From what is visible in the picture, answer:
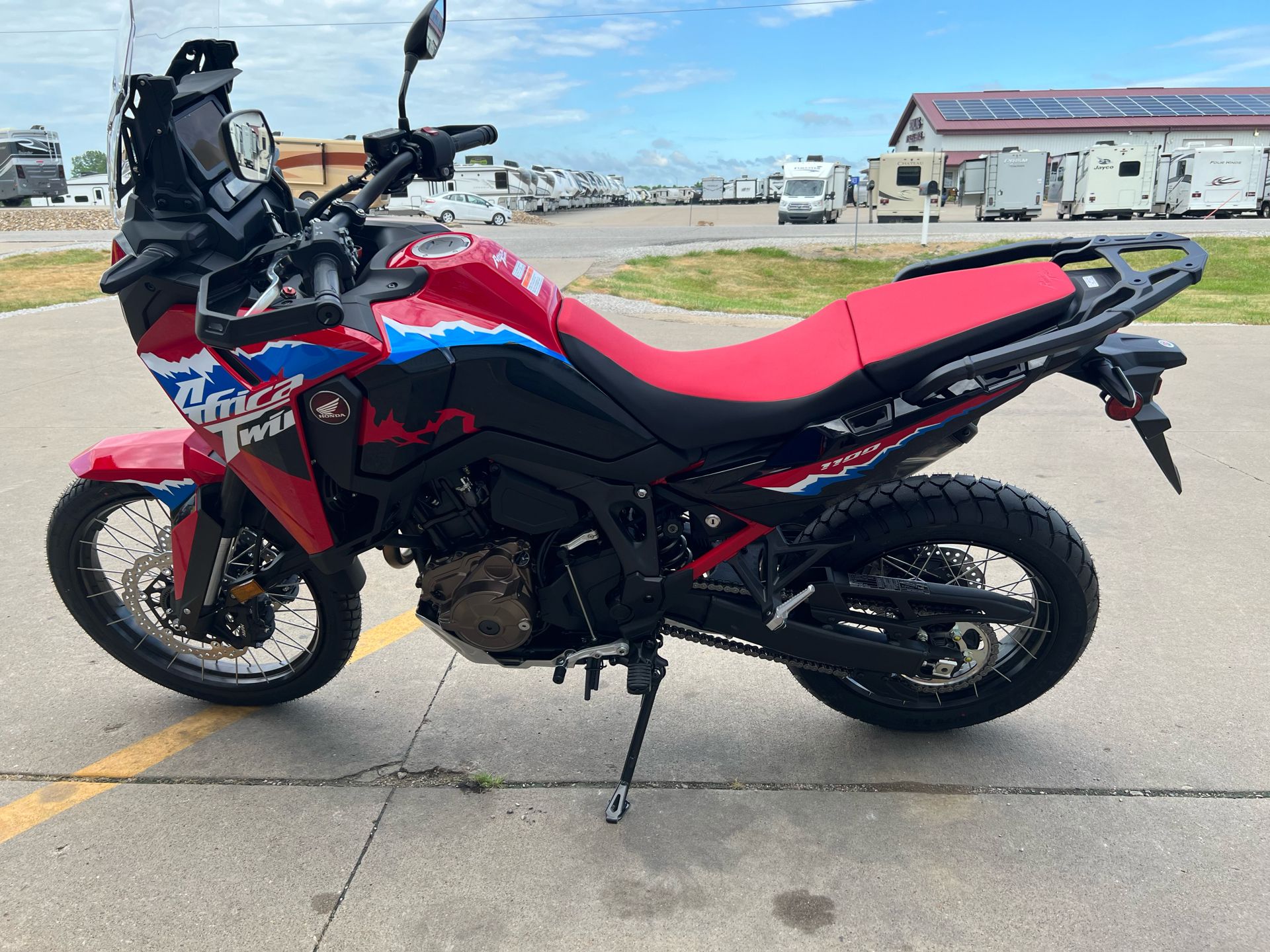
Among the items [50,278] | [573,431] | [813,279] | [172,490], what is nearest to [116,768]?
[172,490]

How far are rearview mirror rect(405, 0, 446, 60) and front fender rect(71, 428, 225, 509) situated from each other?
1220 mm

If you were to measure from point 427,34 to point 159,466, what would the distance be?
143cm

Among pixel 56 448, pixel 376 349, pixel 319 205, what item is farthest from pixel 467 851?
pixel 56 448

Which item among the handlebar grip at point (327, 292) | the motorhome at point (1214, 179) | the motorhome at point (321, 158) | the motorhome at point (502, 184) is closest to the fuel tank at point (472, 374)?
the handlebar grip at point (327, 292)

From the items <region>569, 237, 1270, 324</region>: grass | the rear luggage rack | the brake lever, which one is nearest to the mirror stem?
the brake lever

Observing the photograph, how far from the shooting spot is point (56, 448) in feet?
17.8

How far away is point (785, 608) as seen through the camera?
93.3 inches

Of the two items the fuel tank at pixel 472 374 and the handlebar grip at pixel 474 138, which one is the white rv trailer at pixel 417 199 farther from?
the fuel tank at pixel 472 374

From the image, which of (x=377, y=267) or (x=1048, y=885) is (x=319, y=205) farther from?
(x=1048, y=885)

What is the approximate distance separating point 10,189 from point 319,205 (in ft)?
134

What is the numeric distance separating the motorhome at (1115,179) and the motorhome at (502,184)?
21735mm

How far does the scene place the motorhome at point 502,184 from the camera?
3947 centimetres

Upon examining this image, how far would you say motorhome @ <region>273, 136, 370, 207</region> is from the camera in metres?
2.59

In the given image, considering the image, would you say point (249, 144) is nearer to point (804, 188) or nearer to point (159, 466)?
point (159, 466)
